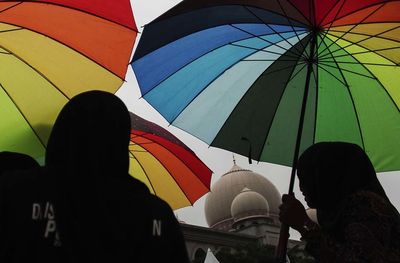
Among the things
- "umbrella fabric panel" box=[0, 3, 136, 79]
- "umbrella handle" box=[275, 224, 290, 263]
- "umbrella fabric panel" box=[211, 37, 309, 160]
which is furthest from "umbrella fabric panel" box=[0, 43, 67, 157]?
"umbrella handle" box=[275, 224, 290, 263]

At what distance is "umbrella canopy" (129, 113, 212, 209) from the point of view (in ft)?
18.7

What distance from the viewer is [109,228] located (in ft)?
5.90

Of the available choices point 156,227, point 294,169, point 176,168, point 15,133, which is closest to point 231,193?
point 176,168

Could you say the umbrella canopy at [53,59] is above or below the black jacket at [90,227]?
above

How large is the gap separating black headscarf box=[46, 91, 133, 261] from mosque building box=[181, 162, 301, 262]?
25888 millimetres

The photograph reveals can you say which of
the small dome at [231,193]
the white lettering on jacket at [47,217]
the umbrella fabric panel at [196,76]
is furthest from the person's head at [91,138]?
the small dome at [231,193]

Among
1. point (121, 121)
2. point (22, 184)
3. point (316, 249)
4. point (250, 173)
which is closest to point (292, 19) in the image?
point (316, 249)

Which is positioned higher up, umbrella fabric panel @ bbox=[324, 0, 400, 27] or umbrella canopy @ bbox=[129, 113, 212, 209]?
umbrella fabric panel @ bbox=[324, 0, 400, 27]

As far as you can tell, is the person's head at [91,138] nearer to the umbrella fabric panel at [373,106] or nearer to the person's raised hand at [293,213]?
the person's raised hand at [293,213]

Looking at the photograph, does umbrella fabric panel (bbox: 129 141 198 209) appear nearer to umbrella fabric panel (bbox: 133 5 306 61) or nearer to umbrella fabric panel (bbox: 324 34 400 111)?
umbrella fabric panel (bbox: 133 5 306 61)

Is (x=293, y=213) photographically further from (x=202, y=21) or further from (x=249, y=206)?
(x=249, y=206)

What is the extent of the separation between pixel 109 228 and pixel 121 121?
0.38 metres

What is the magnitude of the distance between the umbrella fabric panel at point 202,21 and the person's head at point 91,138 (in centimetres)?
241

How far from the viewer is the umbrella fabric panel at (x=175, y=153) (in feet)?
18.7
